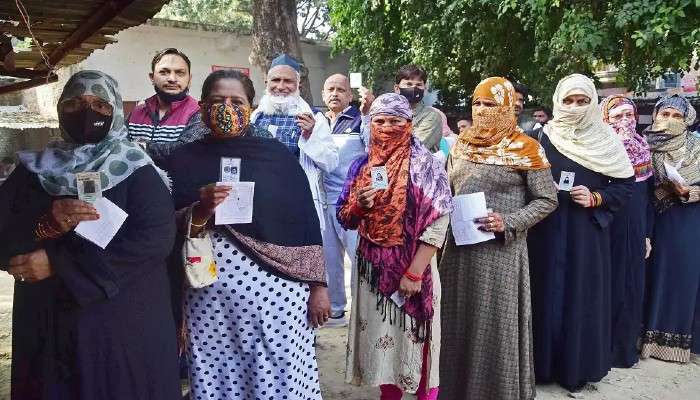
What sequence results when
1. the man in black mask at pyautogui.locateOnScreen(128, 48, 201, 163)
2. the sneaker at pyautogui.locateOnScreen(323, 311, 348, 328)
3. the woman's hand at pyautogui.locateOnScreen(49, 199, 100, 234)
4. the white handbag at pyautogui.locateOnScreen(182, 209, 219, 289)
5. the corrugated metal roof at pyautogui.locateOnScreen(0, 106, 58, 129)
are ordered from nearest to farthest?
the woman's hand at pyautogui.locateOnScreen(49, 199, 100, 234) → the white handbag at pyautogui.locateOnScreen(182, 209, 219, 289) → the man in black mask at pyautogui.locateOnScreen(128, 48, 201, 163) → the sneaker at pyautogui.locateOnScreen(323, 311, 348, 328) → the corrugated metal roof at pyautogui.locateOnScreen(0, 106, 58, 129)

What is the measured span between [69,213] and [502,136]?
2.28 meters

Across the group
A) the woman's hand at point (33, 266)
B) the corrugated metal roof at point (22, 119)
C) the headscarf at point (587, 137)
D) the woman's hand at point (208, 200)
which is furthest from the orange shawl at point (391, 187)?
the corrugated metal roof at point (22, 119)

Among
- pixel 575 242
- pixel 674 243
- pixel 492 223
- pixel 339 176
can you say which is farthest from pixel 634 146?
pixel 339 176

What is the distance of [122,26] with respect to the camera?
3139 millimetres

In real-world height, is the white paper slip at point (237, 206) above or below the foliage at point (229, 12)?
below

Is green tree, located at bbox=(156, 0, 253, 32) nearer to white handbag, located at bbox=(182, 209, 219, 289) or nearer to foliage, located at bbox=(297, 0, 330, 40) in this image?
foliage, located at bbox=(297, 0, 330, 40)

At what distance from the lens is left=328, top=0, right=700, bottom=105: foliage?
24.4ft

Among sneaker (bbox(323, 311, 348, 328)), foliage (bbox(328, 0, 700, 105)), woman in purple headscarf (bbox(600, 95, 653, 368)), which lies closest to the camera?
woman in purple headscarf (bbox(600, 95, 653, 368))

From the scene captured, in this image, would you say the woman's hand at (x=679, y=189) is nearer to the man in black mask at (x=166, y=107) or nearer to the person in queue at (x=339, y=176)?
the person in queue at (x=339, y=176)

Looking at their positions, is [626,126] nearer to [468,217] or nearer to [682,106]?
[682,106]

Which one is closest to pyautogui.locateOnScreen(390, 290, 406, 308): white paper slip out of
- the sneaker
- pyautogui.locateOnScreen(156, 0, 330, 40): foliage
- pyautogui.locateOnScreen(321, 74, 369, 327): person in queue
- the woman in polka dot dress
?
the woman in polka dot dress

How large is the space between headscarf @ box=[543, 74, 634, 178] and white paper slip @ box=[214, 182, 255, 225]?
2.30 meters

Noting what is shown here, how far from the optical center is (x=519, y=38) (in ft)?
33.1

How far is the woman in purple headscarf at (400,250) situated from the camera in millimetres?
2957
